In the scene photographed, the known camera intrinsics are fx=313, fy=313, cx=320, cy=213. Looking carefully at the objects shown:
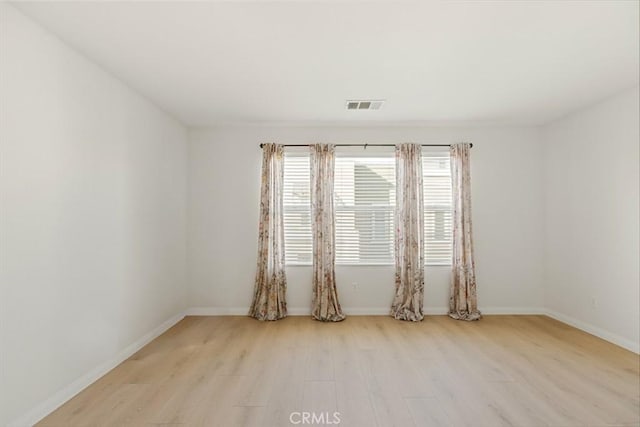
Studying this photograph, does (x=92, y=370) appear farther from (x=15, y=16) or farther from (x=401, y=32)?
(x=401, y=32)

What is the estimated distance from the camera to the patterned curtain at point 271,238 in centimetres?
434

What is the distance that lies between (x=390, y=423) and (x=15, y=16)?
358 cm

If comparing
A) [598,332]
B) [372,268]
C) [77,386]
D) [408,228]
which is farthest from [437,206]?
[77,386]

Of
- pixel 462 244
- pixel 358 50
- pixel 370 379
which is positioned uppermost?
pixel 358 50

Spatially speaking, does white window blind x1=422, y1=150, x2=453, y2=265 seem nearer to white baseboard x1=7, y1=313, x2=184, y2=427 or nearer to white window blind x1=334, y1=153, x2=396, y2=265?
white window blind x1=334, y1=153, x2=396, y2=265

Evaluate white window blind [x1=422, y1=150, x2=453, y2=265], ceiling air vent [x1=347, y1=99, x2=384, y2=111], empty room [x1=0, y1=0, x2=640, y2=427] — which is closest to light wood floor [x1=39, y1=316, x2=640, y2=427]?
empty room [x1=0, y1=0, x2=640, y2=427]

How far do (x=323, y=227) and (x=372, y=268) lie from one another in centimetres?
92

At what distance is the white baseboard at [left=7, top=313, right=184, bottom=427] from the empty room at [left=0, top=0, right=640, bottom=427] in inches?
0.8

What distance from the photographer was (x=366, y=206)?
4.54 meters

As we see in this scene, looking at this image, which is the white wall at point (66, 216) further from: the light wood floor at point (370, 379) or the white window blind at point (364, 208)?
the white window blind at point (364, 208)

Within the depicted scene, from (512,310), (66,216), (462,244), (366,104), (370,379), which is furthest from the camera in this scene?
(512,310)

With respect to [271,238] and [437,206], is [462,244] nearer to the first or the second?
[437,206]

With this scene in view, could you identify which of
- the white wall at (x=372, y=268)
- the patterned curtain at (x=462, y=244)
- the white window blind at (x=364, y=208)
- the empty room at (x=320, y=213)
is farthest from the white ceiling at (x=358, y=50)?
the white window blind at (x=364, y=208)

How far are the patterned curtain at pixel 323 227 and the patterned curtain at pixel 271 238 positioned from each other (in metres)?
0.45
